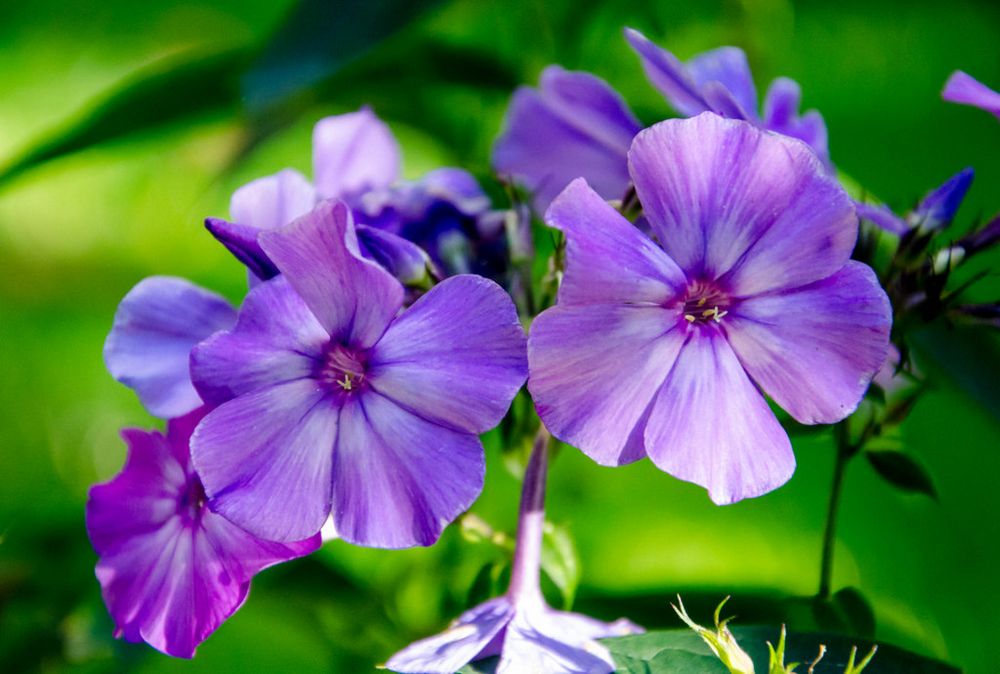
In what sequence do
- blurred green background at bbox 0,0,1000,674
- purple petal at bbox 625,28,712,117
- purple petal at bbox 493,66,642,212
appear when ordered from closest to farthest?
1. purple petal at bbox 625,28,712,117
2. purple petal at bbox 493,66,642,212
3. blurred green background at bbox 0,0,1000,674

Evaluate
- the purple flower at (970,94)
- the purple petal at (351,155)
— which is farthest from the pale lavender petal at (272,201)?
the purple flower at (970,94)

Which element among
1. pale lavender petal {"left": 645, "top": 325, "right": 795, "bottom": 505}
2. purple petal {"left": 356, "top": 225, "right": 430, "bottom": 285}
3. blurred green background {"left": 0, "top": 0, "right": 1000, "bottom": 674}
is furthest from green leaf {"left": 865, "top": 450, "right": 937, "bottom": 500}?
purple petal {"left": 356, "top": 225, "right": 430, "bottom": 285}

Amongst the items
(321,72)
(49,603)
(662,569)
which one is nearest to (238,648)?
(49,603)

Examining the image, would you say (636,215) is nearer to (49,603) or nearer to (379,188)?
(379,188)

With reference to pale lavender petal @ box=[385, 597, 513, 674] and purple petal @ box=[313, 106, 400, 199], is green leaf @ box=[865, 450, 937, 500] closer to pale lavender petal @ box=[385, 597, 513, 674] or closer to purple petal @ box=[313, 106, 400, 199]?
pale lavender petal @ box=[385, 597, 513, 674]

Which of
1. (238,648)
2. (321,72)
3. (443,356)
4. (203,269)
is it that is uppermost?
(321,72)

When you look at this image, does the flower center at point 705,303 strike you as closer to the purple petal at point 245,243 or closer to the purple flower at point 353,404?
the purple flower at point 353,404
